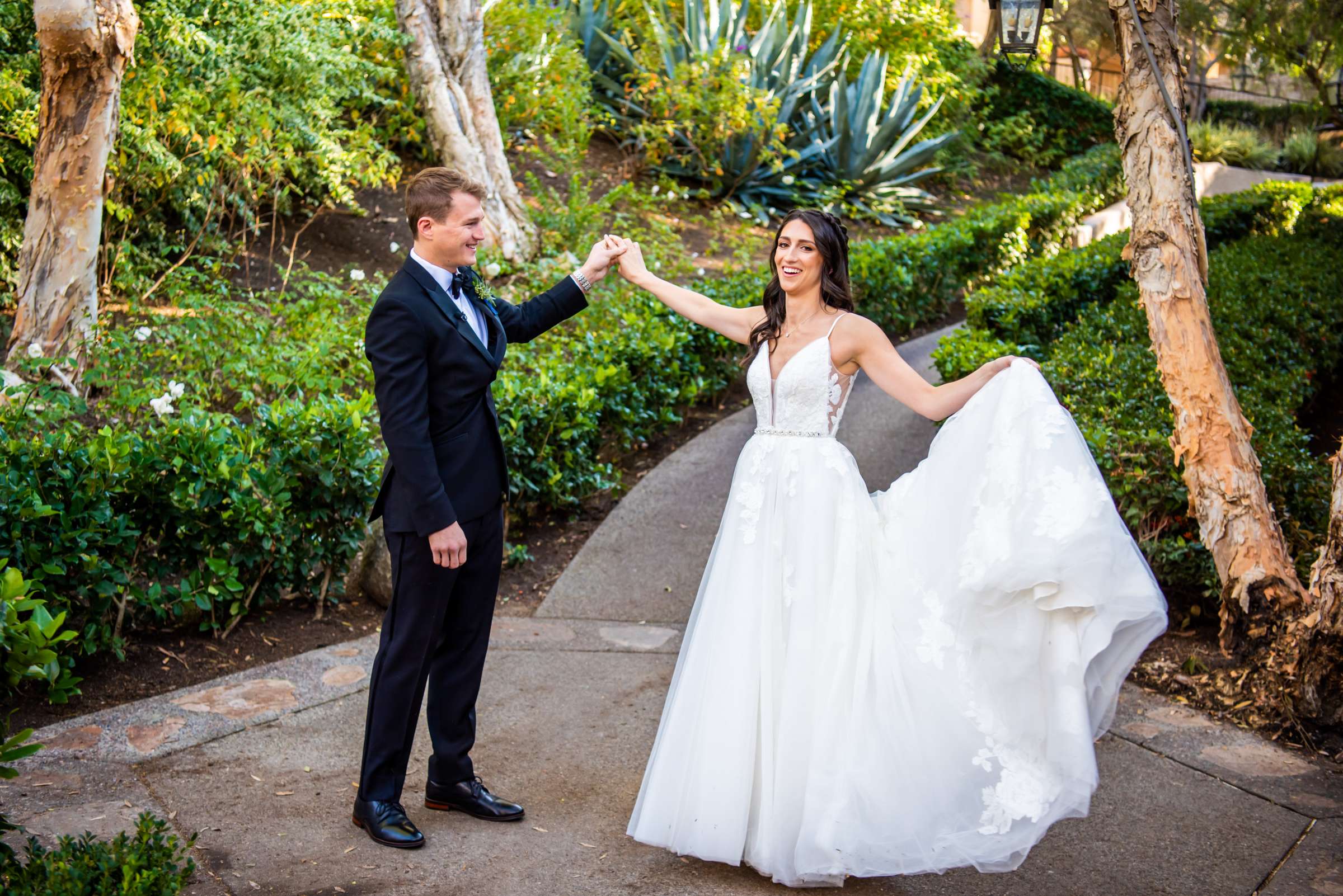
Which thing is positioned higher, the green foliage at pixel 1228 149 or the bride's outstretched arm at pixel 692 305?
the green foliage at pixel 1228 149

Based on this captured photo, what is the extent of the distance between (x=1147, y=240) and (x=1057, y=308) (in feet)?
14.0

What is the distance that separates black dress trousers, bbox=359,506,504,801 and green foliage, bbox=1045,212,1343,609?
128 inches

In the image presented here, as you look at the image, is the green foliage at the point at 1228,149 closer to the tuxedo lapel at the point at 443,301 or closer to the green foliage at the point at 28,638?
the tuxedo lapel at the point at 443,301

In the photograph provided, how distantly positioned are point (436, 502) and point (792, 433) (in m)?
1.16

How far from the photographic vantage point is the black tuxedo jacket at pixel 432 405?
3.27 metres

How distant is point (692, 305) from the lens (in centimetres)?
403

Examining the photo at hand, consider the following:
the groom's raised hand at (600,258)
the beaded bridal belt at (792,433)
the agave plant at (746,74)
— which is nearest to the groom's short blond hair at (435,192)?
the groom's raised hand at (600,258)

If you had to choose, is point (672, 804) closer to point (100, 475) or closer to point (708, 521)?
point (100, 475)

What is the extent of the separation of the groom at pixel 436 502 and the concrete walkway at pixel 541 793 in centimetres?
22

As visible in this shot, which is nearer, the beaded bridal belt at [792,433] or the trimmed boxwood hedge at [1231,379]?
the beaded bridal belt at [792,433]

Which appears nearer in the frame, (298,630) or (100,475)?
(100,475)

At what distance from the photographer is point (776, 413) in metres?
3.67

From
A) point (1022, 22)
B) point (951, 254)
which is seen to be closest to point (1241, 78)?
point (951, 254)

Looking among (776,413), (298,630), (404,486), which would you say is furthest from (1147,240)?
(298,630)
